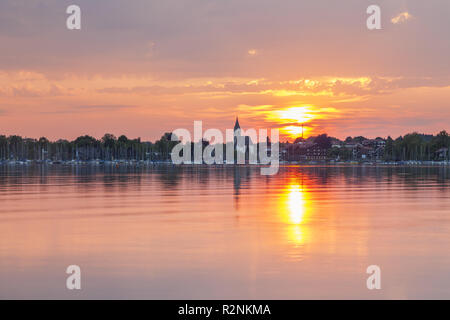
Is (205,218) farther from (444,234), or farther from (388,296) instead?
(388,296)

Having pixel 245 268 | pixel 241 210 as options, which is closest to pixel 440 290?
pixel 245 268

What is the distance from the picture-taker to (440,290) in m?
18.1

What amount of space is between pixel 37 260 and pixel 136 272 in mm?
4780

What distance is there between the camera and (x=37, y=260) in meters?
22.8

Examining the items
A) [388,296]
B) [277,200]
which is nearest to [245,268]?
[388,296]

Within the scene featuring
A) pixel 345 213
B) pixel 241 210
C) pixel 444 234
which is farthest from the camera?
pixel 241 210

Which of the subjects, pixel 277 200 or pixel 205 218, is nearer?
pixel 205 218

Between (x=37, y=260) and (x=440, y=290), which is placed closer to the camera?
(x=440, y=290)

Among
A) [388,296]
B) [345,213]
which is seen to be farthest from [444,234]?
[388,296]
